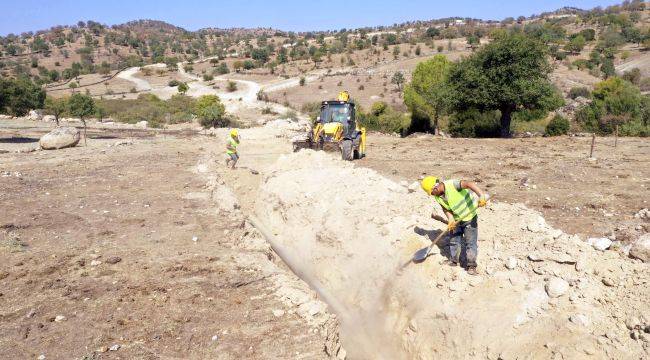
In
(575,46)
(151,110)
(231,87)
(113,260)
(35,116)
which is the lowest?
(113,260)

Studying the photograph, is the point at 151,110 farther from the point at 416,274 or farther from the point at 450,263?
the point at 450,263

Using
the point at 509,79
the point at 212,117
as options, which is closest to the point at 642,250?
the point at 509,79

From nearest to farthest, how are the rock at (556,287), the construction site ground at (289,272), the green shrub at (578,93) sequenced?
the rock at (556,287)
the construction site ground at (289,272)
the green shrub at (578,93)

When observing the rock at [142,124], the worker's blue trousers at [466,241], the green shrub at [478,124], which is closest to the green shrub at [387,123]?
the green shrub at [478,124]

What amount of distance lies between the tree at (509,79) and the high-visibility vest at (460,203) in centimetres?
1891

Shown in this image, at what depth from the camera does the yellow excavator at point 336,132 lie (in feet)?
56.1

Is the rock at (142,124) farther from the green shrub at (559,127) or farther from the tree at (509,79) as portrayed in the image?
the green shrub at (559,127)

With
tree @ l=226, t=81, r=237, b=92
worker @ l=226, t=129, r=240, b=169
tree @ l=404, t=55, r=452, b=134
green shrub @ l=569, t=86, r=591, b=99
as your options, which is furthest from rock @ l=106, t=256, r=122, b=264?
tree @ l=226, t=81, r=237, b=92

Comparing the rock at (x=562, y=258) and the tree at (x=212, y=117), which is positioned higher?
the rock at (x=562, y=258)

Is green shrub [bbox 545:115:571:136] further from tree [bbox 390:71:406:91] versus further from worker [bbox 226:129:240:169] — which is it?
tree [bbox 390:71:406:91]

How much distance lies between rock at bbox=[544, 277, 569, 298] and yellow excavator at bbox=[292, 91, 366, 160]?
11.7 meters

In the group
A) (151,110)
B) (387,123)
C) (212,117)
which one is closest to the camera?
(387,123)

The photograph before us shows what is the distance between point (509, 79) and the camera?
2402cm

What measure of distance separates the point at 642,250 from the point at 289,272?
230 inches
